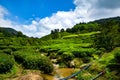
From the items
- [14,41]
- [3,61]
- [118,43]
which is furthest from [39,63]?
[14,41]

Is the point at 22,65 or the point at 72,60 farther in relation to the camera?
the point at 72,60

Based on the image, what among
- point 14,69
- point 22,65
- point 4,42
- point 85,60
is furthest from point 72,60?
point 4,42

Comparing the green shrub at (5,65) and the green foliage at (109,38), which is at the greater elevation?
the green foliage at (109,38)

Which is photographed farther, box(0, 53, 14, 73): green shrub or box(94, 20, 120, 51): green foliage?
box(94, 20, 120, 51): green foliage

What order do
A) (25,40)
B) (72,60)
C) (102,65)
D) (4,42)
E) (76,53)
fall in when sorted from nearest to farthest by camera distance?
(102,65) → (72,60) → (76,53) → (4,42) → (25,40)

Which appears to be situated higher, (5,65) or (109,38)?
(109,38)

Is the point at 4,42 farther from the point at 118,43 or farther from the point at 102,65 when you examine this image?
the point at 102,65

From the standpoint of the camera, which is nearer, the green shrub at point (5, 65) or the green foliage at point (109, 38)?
the green shrub at point (5, 65)

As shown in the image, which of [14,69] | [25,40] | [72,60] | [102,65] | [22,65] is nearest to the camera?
[102,65]

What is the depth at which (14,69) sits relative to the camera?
33.1 m

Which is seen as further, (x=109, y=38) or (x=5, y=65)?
(x=109, y=38)

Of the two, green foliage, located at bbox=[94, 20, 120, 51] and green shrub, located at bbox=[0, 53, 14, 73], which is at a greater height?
green foliage, located at bbox=[94, 20, 120, 51]

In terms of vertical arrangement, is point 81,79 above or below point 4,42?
below

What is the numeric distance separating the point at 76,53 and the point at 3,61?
61.8 feet
